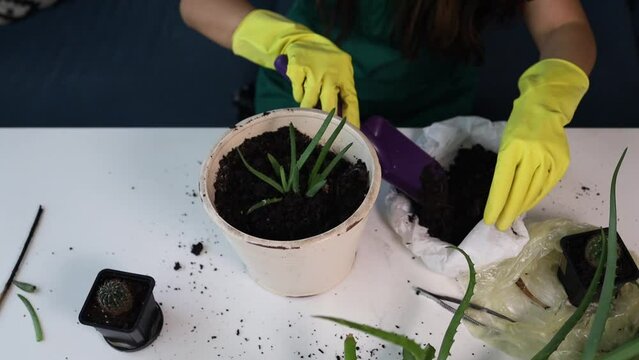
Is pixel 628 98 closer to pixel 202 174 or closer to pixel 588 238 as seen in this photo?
pixel 588 238

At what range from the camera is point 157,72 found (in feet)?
4.36

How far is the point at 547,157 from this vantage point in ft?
2.21

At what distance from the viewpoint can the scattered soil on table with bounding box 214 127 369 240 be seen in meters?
0.61

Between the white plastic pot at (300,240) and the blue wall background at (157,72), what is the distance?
2.13ft

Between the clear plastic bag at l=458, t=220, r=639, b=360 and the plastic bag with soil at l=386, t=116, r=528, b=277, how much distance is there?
0.09 ft

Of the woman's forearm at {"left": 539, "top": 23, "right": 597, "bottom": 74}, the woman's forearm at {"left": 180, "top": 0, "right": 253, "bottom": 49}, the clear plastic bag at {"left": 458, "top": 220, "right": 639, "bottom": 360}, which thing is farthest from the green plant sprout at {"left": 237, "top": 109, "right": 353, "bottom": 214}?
the woman's forearm at {"left": 539, "top": 23, "right": 597, "bottom": 74}

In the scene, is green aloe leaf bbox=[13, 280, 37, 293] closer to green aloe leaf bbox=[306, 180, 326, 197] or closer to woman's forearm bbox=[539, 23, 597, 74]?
green aloe leaf bbox=[306, 180, 326, 197]

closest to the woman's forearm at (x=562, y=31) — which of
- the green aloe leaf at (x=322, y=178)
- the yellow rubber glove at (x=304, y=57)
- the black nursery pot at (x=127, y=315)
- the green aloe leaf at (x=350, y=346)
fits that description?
the yellow rubber glove at (x=304, y=57)

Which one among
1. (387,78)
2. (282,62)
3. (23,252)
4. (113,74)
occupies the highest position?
(282,62)

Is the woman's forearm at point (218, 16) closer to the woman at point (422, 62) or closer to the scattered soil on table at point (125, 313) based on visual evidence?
the woman at point (422, 62)

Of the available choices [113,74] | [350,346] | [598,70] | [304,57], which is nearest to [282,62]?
[304,57]

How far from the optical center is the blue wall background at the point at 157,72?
4.23 ft

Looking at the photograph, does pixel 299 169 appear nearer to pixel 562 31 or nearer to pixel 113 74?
pixel 562 31

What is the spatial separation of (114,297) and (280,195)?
216mm
